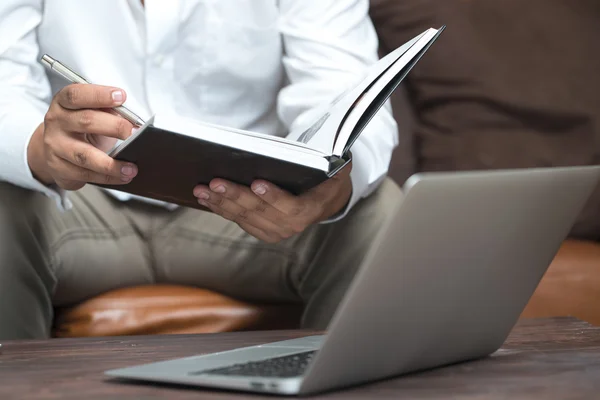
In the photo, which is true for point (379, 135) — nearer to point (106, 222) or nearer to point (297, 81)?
point (297, 81)

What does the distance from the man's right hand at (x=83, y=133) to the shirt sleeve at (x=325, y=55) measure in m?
0.38

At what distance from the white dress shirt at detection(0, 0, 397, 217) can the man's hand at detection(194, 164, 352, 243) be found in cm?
25

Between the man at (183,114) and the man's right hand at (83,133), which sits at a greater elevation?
the man's right hand at (83,133)

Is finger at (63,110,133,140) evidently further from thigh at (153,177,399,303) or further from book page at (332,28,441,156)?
thigh at (153,177,399,303)

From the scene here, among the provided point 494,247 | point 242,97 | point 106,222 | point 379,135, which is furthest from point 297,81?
point 494,247

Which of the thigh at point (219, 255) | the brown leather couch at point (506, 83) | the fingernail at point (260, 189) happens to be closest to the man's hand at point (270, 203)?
the fingernail at point (260, 189)

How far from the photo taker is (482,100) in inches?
64.1

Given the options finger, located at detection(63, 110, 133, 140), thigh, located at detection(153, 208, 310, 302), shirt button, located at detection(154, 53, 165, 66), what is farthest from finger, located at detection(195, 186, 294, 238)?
shirt button, located at detection(154, 53, 165, 66)

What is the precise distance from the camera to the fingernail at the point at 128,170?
805mm

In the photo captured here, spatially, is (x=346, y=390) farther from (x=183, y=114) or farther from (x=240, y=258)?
(x=183, y=114)

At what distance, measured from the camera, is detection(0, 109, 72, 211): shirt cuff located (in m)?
1.04

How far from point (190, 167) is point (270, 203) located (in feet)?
0.44

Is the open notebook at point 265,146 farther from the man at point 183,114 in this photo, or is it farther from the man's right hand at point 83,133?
the man at point 183,114

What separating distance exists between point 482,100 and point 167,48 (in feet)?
2.29
